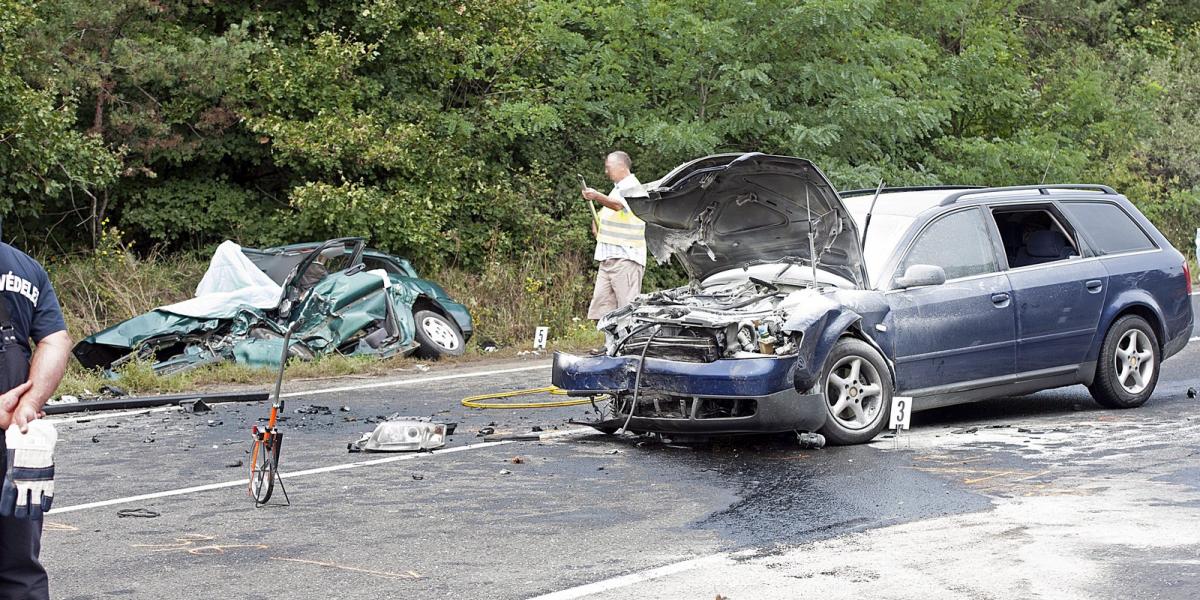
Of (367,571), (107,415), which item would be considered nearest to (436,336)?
(107,415)

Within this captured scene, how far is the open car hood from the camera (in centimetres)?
904

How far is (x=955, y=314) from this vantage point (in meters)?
9.38

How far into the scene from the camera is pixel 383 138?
18.0 m

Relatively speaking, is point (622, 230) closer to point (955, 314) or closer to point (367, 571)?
point (955, 314)

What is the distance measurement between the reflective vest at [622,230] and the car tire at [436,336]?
243 cm

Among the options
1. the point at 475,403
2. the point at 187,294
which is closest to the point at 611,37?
the point at 187,294

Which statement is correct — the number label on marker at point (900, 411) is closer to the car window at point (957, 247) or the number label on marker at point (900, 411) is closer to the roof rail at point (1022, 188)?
the car window at point (957, 247)

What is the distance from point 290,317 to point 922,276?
718 centimetres

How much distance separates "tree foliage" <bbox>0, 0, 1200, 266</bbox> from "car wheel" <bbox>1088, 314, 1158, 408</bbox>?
27.7ft

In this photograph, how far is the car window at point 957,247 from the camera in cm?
958

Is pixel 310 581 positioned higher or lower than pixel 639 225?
lower

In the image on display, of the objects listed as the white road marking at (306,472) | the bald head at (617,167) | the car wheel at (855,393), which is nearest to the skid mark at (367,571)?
the white road marking at (306,472)

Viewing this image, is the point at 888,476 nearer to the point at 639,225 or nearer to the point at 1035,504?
the point at 1035,504

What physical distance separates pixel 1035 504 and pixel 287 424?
5.54m
